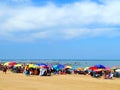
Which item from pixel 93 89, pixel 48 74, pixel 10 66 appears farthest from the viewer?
pixel 10 66

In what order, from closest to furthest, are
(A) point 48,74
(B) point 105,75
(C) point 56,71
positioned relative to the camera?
(B) point 105,75 < (A) point 48,74 < (C) point 56,71

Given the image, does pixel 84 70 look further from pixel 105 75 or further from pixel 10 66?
pixel 10 66

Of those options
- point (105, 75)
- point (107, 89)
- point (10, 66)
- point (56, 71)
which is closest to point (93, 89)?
point (107, 89)

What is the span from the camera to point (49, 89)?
21328 millimetres

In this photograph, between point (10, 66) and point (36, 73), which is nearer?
point (36, 73)

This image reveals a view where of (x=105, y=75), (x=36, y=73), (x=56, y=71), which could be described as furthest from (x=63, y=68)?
(x=105, y=75)

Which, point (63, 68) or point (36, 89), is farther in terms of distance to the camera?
point (63, 68)

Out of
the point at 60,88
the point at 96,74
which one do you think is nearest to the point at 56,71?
the point at 96,74

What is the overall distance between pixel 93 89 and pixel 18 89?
489 centimetres

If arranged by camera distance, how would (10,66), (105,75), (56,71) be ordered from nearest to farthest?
(105,75), (56,71), (10,66)

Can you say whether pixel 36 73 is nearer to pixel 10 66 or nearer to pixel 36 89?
pixel 10 66


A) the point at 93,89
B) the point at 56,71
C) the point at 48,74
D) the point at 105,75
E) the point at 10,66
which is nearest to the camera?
the point at 93,89

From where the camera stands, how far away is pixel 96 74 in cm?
3622

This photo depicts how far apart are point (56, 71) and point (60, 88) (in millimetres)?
20419
